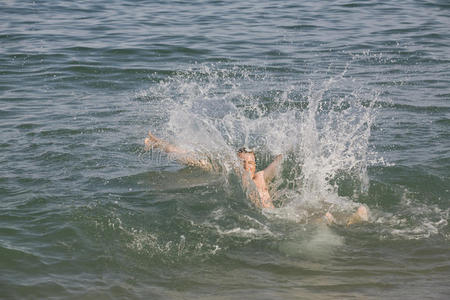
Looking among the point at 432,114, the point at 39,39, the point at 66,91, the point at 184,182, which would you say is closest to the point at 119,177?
the point at 184,182

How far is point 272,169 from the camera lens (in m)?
8.43

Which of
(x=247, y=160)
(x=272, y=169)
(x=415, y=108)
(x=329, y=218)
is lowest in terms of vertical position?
(x=329, y=218)

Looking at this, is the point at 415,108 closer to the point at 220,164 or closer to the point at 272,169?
the point at 272,169

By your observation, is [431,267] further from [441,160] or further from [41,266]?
[41,266]

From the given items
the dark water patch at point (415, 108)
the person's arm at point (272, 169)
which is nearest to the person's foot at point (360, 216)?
the person's arm at point (272, 169)

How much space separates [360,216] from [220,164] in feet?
7.77

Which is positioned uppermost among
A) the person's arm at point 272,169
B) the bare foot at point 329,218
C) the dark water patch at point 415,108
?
the dark water patch at point 415,108

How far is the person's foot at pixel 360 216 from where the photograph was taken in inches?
277

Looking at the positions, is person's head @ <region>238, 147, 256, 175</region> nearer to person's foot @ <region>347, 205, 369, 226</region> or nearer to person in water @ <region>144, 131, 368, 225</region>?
person in water @ <region>144, 131, 368, 225</region>

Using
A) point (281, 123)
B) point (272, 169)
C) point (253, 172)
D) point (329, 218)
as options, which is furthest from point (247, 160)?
point (281, 123)

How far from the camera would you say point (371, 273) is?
614 cm

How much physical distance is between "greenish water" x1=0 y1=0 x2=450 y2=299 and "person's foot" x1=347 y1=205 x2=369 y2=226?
0.09m

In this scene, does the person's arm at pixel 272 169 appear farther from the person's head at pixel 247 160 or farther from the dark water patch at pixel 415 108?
the dark water patch at pixel 415 108

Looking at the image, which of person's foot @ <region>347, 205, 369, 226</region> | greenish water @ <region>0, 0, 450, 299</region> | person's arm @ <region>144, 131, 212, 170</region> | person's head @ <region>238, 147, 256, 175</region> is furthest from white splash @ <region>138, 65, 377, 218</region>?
person's foot @ <region>347, 205, 369, 226</region>
